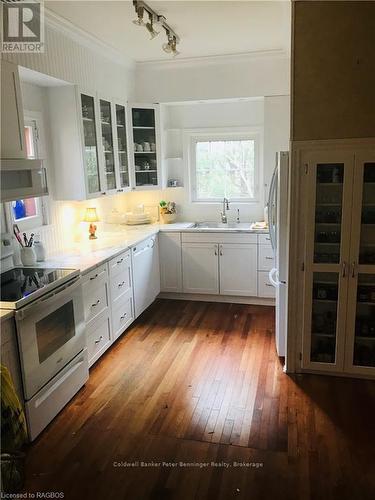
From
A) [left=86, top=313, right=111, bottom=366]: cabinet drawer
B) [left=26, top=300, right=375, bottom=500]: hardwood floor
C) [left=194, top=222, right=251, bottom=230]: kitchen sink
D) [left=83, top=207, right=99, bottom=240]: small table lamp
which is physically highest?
[left=83, top=207, right=99, bottom=240]: small table lamp

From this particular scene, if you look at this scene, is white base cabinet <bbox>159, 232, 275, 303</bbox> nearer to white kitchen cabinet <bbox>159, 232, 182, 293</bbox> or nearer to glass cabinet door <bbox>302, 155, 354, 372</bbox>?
white kitchen cabinet <bbox>159, 232, 182, 293</bbox>

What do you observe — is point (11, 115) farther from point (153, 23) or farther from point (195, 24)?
point (195, 24)

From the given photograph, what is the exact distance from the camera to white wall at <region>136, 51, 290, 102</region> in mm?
4586

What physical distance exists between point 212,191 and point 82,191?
202 centimetres

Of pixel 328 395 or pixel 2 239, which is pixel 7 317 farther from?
pixel 328 395

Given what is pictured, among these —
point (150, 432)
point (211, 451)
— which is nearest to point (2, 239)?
point (150, 432)

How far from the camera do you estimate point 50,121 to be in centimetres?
382

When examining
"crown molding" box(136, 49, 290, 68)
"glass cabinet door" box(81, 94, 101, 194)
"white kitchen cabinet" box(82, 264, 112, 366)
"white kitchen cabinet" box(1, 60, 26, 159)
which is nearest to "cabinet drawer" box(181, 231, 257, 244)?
"glass cabinet door" box(81, 94, 101, 194)

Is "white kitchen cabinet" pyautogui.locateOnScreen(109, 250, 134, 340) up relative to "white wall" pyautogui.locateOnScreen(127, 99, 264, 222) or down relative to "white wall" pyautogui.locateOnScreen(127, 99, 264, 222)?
down

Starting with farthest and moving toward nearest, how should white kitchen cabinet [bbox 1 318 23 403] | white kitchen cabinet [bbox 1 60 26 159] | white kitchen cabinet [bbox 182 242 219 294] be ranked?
white kitchen cabinet [bbox 182 242 219 294] < white kitchen cabinet [bbox 1 60 26 159] < white kitchen cabinet [bbox 1 318 23 403]

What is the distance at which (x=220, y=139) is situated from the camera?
523 centimetres

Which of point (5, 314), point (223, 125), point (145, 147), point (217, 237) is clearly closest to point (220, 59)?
point (223, 125)

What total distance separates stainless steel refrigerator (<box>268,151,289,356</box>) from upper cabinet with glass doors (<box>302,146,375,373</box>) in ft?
0.77

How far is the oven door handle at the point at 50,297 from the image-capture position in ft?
7.83
